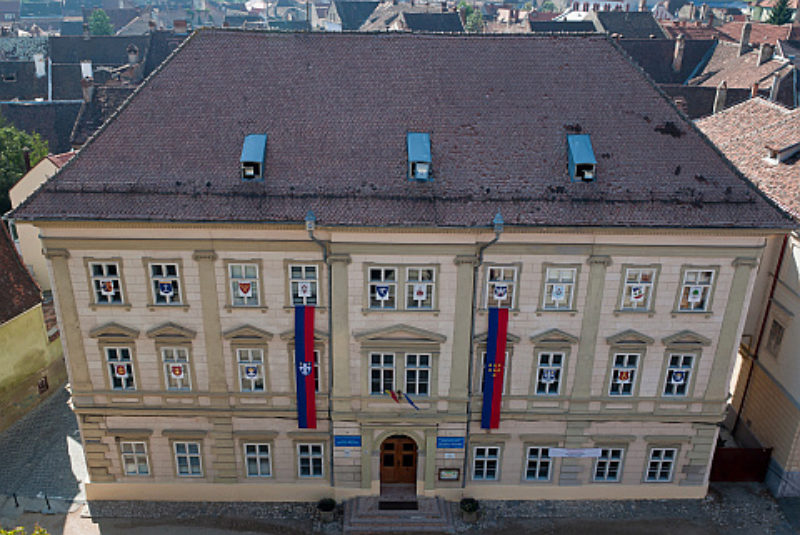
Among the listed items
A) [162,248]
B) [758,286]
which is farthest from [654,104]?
[162,248]

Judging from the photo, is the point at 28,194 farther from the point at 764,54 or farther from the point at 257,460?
the point at 764,54

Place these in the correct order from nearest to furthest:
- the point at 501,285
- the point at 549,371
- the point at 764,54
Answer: the point at 501,285, the point at 549,371, the point at 764,54

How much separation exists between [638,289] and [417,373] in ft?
31.8

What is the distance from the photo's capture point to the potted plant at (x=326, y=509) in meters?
30.8

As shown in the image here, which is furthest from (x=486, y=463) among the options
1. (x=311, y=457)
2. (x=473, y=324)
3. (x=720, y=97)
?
(x=720, y=97)

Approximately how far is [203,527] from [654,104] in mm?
26783

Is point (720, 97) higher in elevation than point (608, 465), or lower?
higher

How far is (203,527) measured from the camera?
100.0 feet

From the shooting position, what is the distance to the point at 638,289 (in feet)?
92.9

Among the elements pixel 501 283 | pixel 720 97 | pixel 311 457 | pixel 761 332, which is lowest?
pixel 311 457

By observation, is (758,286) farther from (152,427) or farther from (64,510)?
(64,510)

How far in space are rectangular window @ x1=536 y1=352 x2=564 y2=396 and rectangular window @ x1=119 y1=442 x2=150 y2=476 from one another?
17723mm

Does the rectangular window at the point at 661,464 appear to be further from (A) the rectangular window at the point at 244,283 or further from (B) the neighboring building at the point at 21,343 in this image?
(B) the neighboring building at the point at 21,343

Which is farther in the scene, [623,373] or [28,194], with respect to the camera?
[28,194]
